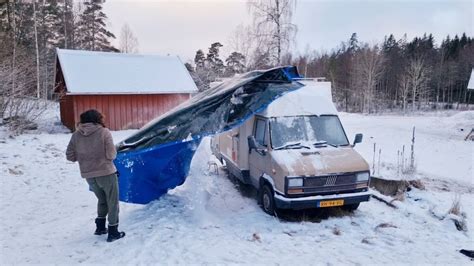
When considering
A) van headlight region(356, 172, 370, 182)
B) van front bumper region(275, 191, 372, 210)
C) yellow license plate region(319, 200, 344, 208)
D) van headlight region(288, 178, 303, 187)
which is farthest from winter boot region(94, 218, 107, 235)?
van headlight region(356, 172, 370, 182)

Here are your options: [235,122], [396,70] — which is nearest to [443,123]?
[235,122]

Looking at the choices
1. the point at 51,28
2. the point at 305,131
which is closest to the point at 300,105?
the point at 305,131

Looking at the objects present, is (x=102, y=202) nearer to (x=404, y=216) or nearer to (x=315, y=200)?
(x=315, y=200)

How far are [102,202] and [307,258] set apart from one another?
335cm

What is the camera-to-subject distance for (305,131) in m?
7.73

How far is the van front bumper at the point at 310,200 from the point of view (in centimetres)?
666

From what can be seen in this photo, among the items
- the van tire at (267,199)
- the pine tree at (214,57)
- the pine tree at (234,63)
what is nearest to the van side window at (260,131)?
the van tire at (267,199)

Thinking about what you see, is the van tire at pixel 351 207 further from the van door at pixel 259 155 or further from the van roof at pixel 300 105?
the van roof at pixel 300 105

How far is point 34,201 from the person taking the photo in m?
8.05

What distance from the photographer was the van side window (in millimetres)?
7918

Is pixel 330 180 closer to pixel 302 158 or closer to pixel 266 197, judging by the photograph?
pixel 302 158

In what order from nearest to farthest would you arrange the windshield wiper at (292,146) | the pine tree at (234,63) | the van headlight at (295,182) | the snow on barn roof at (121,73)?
the van headlight at (295,182), the windshield wiper at (292,146), the snow on barn roof at (121,73), the pine tree at (234,63)

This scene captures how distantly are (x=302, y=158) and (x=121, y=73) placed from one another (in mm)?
19344

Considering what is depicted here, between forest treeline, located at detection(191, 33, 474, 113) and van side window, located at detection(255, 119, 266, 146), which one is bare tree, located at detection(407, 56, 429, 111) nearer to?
forest treeline, located at detection(191, 33, 474, 113)
